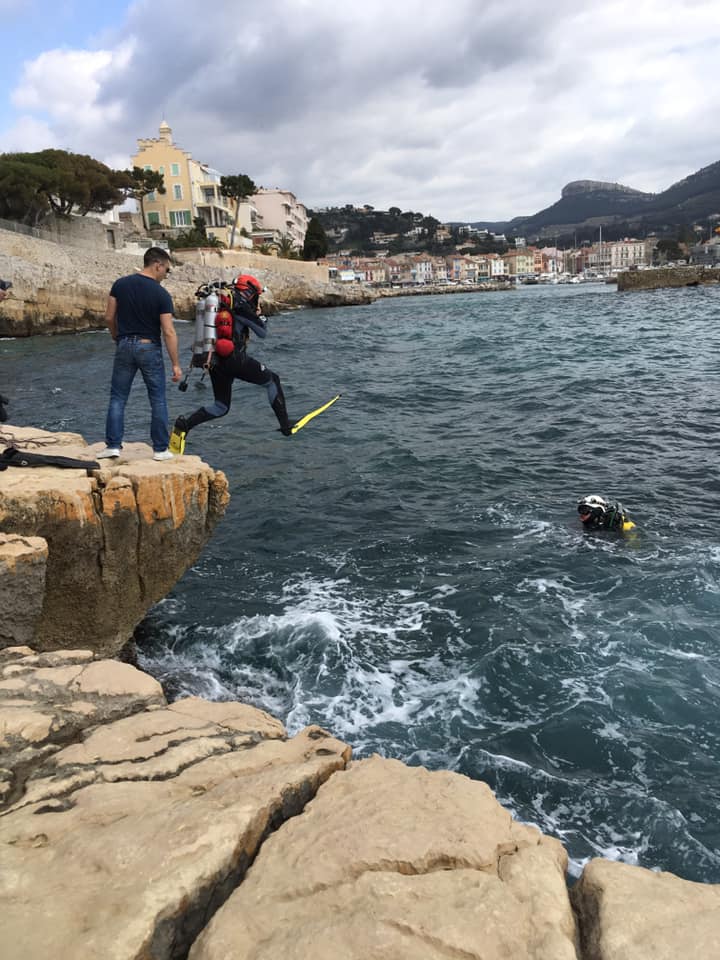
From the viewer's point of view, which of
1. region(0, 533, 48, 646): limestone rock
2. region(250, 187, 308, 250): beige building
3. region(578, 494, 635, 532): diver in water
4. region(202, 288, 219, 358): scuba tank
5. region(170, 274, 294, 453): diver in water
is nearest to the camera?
region(0, 533, 48, 646): limestone rock

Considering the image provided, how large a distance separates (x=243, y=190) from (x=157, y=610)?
299 feet

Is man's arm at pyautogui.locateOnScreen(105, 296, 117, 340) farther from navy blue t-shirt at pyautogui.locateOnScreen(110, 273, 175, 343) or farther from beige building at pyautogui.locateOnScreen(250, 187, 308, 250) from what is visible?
beige building at pyautogui.locateOnScreen(250, 187, 308, 250)

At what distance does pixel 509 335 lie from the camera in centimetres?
3803

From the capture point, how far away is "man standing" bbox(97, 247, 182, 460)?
6.49 metres

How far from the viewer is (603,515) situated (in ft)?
30.4

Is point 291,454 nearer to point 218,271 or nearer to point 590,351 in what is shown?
point 590,351

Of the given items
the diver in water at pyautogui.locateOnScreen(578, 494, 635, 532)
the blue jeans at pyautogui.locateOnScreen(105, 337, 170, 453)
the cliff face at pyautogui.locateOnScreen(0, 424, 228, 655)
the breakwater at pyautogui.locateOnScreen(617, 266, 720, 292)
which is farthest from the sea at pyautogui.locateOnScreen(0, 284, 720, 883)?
the breakwater at pyautogui.locateOnScreen(617, 266, 720, 292)

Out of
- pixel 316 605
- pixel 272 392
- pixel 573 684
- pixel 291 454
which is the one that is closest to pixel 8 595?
pixel 316 605

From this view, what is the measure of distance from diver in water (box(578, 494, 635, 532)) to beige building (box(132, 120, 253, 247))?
84.1 m

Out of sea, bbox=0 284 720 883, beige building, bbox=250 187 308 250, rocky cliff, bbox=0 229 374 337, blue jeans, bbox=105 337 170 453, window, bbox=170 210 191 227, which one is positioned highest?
beige building, bbox=250 187 308 250

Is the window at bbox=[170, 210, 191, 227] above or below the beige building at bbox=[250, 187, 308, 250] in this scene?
below

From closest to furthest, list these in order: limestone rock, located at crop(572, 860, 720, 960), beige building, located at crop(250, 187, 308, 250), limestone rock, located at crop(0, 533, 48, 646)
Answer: limestone rock, located at crop(572, 860, 720, 960)
limestone rock, located at crop(0, 533, 48, 646)
beige building, located at crop(250, 187, 308, 250)

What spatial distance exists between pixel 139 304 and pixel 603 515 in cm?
680

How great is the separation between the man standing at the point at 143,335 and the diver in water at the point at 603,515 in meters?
5.93
